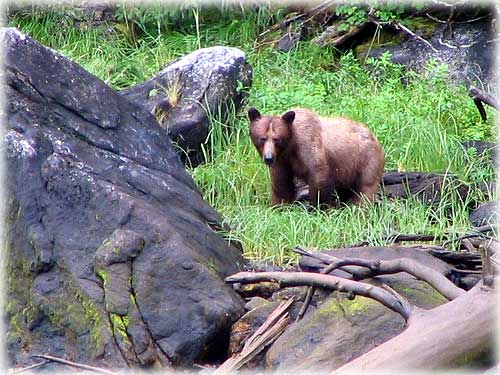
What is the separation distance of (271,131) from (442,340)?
12.4 feet

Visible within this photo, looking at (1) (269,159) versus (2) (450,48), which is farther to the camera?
(2) (450,48)

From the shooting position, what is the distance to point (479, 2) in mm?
12852

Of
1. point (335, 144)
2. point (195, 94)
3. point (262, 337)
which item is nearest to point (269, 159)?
point (335, 144)

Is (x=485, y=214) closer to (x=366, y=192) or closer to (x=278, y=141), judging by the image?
(x=366, y=192)

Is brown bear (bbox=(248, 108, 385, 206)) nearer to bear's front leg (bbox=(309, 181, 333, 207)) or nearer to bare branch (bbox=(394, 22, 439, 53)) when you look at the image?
bear's front leg (bbox=(309, 181, 333, 207))

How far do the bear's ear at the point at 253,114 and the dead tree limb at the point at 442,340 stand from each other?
3.60 metres

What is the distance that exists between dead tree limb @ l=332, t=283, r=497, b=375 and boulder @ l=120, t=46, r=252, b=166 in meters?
4.43

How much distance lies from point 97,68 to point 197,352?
5587 mm

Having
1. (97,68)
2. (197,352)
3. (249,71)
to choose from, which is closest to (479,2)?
(249,71)

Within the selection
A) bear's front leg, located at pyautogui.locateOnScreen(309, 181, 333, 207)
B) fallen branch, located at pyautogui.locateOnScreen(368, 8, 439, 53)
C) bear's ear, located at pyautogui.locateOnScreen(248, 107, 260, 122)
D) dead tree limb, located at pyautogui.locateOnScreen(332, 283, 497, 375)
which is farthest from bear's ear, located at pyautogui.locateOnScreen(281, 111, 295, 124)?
fallen branch, located at pyautogui.locateOnScreen(368, 8, 439, 53)

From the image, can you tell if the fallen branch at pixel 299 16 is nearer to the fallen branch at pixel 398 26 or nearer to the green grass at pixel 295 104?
the green grass at pixel 295 104

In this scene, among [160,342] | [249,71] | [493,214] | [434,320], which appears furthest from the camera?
[249,71]

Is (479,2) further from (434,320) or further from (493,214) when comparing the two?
(434,320)

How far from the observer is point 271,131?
31.3 ft
